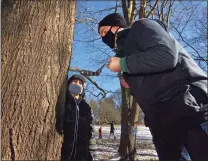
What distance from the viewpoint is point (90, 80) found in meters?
14.6

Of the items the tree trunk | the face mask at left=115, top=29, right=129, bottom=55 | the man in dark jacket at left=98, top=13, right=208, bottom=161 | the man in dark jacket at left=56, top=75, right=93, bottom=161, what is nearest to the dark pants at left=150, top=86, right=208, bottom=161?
the man in dark jacket at left=98, top=13, right=208, bottom=161

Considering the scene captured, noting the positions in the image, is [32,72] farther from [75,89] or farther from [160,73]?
[75,89]

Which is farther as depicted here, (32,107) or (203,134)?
(32,107)

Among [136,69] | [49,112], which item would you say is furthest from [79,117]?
[136,69]

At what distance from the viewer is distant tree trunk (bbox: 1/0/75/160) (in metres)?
2.00

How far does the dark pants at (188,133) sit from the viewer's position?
1.73 meters

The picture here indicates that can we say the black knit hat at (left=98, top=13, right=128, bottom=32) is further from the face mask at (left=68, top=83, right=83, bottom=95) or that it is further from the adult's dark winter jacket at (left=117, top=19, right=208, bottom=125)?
the face mask at (left=68, top=83, right=83, bottom=95)

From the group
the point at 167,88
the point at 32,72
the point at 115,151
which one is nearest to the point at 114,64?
the point at 167,88

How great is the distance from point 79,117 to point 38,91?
5.39ft

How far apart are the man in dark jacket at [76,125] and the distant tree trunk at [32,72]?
1264 millimetres

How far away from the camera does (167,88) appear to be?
5.94 feet

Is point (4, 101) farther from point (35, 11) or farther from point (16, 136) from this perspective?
point (35, 11)

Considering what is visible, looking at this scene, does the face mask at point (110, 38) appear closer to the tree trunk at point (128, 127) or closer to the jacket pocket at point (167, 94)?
the jacket pocket at point (167, 94)

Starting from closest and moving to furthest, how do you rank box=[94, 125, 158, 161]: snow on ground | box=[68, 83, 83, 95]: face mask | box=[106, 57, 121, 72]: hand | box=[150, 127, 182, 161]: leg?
box=[150, 127, 182, 161]: leg
box=[106, 57, 121, 72]: hand
box=[68, 83, 83, 95]: face mask
box=[94, 125, 158, 161]: snow on ground
